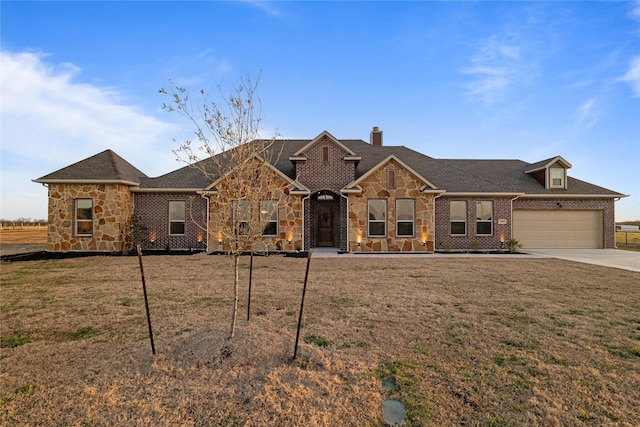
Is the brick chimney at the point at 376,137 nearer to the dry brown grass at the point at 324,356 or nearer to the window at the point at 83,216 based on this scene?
the dry brown grass at the point at 324,356

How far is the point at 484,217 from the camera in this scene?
16109mm

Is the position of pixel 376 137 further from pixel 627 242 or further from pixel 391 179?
pixel 627 242

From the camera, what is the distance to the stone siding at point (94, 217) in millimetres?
14672

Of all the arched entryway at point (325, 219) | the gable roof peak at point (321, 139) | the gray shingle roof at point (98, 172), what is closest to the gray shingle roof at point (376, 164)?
the gray shingle roof at point (98, 172)

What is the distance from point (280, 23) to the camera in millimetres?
12523

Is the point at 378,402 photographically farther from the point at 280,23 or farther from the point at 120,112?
Result: the point at 120,112

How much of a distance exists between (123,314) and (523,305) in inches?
316

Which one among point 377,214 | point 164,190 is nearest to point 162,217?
point 164,190

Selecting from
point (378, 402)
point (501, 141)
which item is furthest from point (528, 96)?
point (378, 402)

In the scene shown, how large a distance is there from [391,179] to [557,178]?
35.4 feet

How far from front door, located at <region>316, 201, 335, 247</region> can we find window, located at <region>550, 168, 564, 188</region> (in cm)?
1318

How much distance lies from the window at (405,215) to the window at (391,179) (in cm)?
82

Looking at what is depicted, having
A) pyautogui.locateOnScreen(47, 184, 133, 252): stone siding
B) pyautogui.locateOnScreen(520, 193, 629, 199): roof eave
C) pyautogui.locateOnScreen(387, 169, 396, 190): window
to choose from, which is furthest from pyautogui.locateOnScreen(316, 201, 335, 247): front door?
pyautogui.locateOnScreen(520, 193, 629, 199): roof eave

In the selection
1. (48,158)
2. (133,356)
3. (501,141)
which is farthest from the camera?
(501,141)
